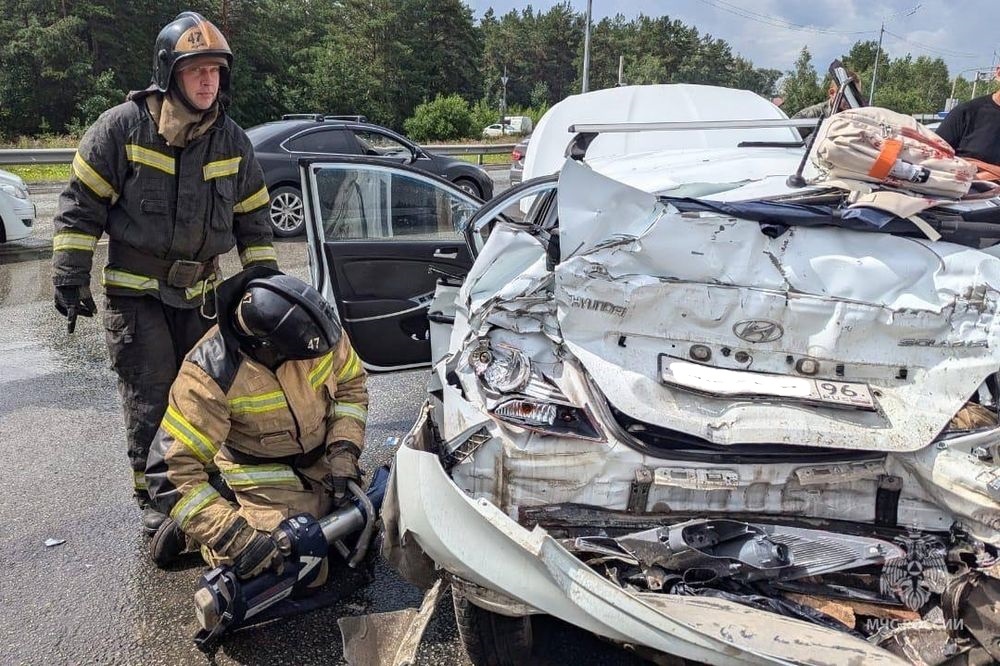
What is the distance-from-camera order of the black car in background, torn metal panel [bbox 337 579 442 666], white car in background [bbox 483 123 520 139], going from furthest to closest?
white car in background [bbox 483 123 520 139] → the black car in background → torn metal panel [bbox 337 579 442 666]

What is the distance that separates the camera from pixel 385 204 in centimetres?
384

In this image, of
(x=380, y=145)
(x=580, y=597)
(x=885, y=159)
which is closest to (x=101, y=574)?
(x=580, y=597)

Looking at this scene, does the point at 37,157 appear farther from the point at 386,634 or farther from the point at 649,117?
the point at 386,634

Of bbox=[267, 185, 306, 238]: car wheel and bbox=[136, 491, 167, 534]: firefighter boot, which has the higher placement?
bbox=[267, 185, 306, 238]: car wheel

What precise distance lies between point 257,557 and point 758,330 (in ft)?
5.61

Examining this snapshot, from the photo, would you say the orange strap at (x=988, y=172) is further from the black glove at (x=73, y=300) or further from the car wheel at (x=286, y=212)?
the car wheel at (x=286, y=212)

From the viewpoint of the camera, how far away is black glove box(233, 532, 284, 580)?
240 cm

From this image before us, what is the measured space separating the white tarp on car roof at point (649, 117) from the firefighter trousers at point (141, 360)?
7.13 feet

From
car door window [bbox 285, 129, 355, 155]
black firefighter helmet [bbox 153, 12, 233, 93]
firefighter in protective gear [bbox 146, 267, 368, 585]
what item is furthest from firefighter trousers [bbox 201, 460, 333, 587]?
car door window [bbox 285, 129, 355, 155]

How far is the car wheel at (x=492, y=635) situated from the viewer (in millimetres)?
2101

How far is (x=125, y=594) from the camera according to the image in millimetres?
2623

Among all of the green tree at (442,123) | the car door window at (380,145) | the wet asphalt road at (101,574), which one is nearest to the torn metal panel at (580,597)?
the wet asphalt road at (101,574)

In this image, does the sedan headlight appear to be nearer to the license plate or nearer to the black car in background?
the black car in background

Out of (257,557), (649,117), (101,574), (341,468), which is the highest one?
(649,117)
